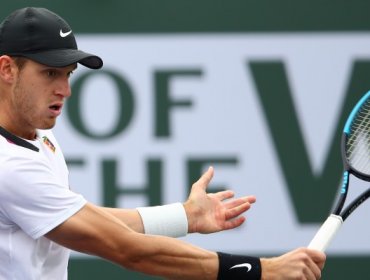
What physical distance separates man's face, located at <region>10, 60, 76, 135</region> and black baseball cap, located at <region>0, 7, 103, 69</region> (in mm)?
44

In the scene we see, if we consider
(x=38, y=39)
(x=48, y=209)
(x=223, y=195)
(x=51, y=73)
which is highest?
(x=38, y=39)

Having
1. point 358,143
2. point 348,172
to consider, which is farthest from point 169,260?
point 358,143

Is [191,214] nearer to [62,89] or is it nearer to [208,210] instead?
[208,210]

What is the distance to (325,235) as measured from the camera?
4.14 metres

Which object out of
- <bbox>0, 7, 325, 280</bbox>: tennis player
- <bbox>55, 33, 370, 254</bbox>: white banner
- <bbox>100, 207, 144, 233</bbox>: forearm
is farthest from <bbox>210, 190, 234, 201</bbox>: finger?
<bbox>55, 33, 370, 254</bbox>: white banner

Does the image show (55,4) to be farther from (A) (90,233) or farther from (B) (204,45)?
(A) (90,233)

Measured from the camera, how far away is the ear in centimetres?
389

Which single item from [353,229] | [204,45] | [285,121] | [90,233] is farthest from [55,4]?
[90,233]

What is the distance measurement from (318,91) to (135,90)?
1047mm

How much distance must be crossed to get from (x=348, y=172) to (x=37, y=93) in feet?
4.46

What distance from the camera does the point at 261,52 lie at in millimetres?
6664

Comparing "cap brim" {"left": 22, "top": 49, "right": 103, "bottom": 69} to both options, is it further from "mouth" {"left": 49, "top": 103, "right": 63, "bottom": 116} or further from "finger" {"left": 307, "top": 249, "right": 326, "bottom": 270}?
"finger" {"left": 307, "top": 249, "right": 326, "bottom": 270}

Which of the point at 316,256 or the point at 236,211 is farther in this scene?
the point at 236,211

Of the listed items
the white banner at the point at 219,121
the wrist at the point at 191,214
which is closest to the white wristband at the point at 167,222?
the wrist at the point at 191,214
